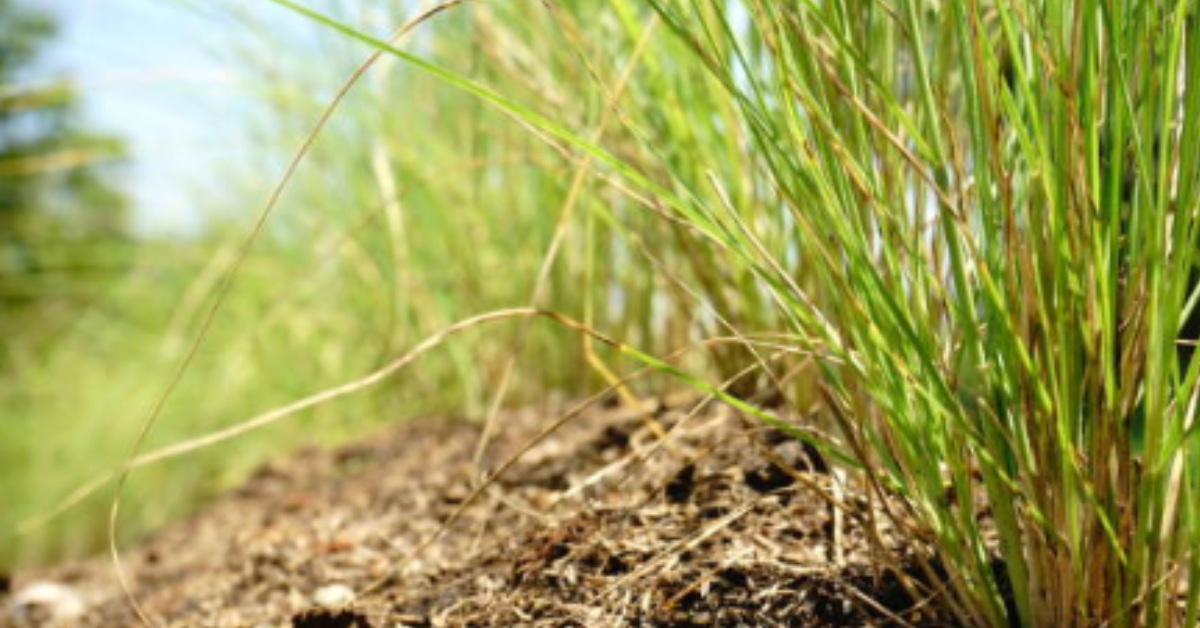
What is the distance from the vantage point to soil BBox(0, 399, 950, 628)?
135 centimetres

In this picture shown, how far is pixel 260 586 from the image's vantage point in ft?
6.50

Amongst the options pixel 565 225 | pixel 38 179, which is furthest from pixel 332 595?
pixel 38 179

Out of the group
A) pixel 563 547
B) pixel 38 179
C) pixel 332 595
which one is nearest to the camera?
pixel 563 547

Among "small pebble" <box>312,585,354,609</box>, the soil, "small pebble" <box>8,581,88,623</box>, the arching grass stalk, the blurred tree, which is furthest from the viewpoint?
the blurred tree

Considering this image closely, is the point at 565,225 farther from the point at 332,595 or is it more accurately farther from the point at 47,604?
the point at 47,604

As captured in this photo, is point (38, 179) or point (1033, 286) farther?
point (38, 179)

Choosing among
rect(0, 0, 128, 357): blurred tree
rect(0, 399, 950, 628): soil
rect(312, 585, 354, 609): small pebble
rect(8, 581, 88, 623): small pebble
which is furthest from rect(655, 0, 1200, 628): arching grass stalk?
rect(0, 0, 128, 357): blurred tree

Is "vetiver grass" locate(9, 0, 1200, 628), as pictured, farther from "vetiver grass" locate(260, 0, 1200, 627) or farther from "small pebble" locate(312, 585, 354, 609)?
"small pebble" locate(312, 585, 354, 609)

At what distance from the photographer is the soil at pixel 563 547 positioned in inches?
53.1

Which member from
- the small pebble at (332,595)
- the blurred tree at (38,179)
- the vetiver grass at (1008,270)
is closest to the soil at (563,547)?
the small pebble at (332,595)

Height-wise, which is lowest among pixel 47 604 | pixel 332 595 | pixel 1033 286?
pixel 47 604

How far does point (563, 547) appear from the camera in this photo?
1.55 metres

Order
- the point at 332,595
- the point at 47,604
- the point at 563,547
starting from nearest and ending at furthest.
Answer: the point at 563,547, the point at 332,595, the point at 47,604

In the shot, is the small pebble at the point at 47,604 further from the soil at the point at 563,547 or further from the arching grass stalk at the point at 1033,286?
the arching grass stalk at the point at 1033,286
